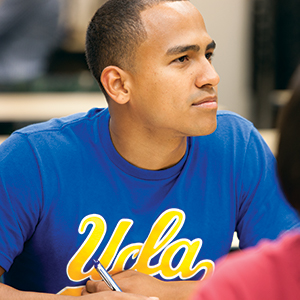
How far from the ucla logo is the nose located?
325mm

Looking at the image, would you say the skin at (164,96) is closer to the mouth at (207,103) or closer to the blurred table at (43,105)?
the mouth at (207,103)

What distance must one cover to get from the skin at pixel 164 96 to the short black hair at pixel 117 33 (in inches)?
0.8

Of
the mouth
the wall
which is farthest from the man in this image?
the wall

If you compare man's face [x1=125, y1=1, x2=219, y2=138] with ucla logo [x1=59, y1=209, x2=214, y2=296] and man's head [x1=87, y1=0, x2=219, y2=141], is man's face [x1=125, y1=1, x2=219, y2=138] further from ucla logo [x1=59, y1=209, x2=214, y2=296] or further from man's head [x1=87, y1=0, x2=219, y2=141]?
ucla logo [x1=59, y1=209, x2=214, y2=296]

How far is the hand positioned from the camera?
3.46 feet

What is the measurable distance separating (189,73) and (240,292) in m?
0.72

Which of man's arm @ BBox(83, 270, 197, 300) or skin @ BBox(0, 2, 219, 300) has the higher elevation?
skin @ BBox(0, 2, 219, 300)

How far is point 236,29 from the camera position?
15.3 feet

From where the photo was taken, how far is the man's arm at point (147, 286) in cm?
106

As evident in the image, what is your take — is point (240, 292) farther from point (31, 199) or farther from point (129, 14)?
point (129, 14)

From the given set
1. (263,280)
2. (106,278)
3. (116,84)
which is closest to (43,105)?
(116,84)

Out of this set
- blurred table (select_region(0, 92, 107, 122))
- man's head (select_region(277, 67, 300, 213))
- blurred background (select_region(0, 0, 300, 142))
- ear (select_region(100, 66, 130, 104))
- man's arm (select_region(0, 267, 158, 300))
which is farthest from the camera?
blurred background (select_region(0, 0, 300, 142))

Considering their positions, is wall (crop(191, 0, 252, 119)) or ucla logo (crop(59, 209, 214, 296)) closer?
ucla logo (crop(59, 209, 214, 296))

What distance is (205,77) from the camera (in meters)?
1.11
